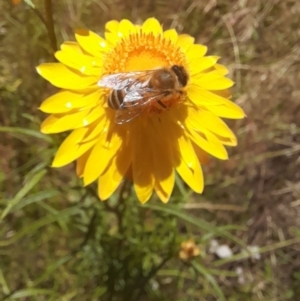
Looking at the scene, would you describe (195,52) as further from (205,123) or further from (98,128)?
(98,128)

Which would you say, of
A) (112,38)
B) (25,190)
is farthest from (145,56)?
(25,190)

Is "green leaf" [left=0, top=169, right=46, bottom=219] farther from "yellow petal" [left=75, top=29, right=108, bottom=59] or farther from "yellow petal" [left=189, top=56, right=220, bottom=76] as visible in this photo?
"yellow petal" [left=189, top=56, right=220, bottom=76]

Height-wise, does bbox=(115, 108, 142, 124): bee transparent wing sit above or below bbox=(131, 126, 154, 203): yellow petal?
above

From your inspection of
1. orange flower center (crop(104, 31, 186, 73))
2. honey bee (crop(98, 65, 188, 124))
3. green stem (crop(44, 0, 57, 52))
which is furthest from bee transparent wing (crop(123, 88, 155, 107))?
green stem (crop(44, 0, 57, 52))

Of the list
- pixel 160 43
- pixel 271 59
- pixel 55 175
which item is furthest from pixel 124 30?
pixel 271 59

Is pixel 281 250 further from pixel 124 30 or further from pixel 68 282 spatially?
pixel 124 30

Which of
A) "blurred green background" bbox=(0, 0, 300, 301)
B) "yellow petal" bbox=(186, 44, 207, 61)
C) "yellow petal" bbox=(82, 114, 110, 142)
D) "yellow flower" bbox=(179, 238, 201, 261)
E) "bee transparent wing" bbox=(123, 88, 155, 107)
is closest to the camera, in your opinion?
"bee transparent wing" bbox=(123, 88, 155, 107)

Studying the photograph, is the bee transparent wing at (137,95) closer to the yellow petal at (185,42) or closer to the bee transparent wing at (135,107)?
the bee transparent wing at (135,107)
